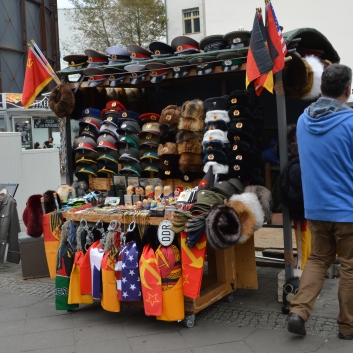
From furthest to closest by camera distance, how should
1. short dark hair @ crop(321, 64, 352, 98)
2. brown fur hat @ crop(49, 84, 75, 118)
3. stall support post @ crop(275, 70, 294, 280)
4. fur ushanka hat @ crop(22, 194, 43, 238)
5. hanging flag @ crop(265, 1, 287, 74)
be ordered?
brown fur hat @ crop(49, 84, 75, 118) → fur ushanka hat @ crop(22, 194, 43, 238) → stall support post @ crop(275, 70, 294, 280) → hanging flag @ crop(265, 1, 287, 74) → short dark hair @ crop(321, 64, 352, 98)

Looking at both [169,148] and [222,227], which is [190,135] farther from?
[222,227]

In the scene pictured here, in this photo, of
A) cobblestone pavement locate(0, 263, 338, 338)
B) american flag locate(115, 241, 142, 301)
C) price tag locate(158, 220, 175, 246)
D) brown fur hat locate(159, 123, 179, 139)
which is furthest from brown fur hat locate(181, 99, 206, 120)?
cobblestone pavement locate(0, 263, 338, 338)

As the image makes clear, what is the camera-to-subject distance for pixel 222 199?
4641mm

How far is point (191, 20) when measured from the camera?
95.5ft

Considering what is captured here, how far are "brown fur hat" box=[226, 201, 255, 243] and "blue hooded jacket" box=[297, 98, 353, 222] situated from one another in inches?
A: 24.4

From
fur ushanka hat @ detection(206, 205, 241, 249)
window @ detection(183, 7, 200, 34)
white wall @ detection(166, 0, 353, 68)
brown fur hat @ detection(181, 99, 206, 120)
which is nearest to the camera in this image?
fur ushanka hat @ detection(206, 205, 241, 249)

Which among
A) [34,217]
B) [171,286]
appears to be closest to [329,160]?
[171,286]

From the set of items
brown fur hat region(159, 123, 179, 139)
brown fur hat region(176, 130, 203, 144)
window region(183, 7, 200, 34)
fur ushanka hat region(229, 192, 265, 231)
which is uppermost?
window region(183, 7, 200, 34)

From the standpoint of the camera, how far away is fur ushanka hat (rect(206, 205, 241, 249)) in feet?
13.9

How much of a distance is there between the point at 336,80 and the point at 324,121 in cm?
33

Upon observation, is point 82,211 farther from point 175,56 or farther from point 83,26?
point 83,26

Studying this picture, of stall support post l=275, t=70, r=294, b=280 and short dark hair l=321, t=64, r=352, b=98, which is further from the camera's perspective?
stall support post l=275, t=70, r=294, b=280

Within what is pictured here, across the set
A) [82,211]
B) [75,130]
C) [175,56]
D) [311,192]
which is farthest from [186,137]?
[75,130]

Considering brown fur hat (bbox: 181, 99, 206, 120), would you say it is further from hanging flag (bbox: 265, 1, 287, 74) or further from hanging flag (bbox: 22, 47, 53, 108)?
hanging flag (bbox: 22, 47, 53, 108)
